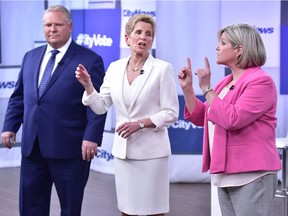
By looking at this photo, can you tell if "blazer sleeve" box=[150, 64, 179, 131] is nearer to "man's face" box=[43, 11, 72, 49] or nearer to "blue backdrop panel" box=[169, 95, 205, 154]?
"man's face" box=[43, 11, 72, 49]

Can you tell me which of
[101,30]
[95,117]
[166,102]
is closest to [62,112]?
[95,117]

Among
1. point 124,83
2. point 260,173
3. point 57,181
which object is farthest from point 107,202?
point 260,173

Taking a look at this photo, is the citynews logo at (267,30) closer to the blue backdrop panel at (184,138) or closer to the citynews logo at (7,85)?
the blue backdrop panel at (184,138)

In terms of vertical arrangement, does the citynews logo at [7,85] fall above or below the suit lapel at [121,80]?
below

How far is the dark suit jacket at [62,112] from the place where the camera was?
3.40 meters

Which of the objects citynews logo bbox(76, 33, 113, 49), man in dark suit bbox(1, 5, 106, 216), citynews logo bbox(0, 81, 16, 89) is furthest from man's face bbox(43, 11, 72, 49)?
citynews logo bbox(0, 81, 16, 89)

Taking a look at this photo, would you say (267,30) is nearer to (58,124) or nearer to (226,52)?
(58,124)

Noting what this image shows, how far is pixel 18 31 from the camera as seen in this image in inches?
277

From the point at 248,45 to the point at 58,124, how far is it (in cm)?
134

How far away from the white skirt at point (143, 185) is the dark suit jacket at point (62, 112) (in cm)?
28

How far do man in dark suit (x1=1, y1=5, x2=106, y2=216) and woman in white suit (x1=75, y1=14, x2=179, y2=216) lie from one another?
17 cm

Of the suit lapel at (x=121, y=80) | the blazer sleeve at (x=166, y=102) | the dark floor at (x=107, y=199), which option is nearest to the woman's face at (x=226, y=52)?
the blazer sleeve at (x=166, y=102)

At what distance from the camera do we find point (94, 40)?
6.60 metres

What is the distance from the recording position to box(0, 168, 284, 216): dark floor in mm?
5078
